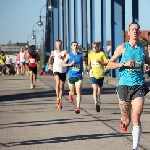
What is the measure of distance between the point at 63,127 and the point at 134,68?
3.71 metres

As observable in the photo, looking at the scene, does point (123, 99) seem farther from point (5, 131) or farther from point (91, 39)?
point (91, 39)

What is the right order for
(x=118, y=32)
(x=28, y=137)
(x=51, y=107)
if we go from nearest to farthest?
(x=28, y=137) → (x=51, y=107) → (x=118, y=32)

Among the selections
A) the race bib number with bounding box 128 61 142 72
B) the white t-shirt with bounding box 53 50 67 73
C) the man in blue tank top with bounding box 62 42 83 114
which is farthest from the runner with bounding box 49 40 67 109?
the race bib number with bounding box 128 61 142 72

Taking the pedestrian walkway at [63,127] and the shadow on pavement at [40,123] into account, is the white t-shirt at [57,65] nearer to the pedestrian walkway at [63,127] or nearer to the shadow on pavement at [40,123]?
the pedestrian walkway at [63,127]

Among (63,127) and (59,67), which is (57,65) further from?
(63,127)

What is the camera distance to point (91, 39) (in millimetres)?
48281

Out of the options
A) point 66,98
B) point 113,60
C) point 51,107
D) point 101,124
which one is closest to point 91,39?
point 66,98

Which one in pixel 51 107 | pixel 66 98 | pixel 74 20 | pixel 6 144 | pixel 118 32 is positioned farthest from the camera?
pixel 74 20

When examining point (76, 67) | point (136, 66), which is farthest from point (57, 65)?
point (136, 66)

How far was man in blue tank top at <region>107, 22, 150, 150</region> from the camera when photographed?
342 inches

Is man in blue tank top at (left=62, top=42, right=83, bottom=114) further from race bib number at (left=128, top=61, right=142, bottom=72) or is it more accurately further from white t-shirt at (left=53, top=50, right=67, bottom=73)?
race bib number at (left=128, top=61, right=142, bottom=72)

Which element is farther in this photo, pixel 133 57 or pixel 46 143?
pixel 46 143

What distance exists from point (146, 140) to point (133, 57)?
6.29 ft

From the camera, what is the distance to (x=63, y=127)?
1215cm
